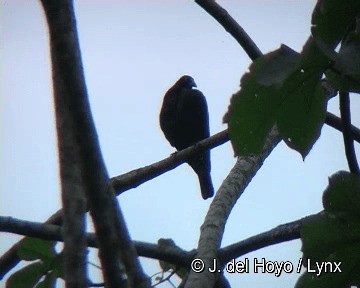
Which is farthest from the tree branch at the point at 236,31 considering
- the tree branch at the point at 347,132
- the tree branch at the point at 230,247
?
the tree branch at the point at 230,247

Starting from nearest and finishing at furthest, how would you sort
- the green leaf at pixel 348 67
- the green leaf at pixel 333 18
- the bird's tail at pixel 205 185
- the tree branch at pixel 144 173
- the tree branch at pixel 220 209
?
the green leaf at pixel 348 67, the green leaf at pixel 333 18, the tree branch at pixel 220 209, the tree branch at pixel 144 173, the bird's tail at pixel 205 185

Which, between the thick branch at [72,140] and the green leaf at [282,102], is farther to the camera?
the green leaf at [282,102]

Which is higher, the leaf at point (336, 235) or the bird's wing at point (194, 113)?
the bird's wing at point (194, 113)

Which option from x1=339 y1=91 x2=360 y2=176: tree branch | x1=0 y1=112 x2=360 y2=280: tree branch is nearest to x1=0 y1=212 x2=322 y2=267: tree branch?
x1=339 y1=91 x2=360 y2=176: tree branch

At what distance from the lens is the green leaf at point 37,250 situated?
8.07ft

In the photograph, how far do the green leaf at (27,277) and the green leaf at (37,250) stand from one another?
3 centimetres

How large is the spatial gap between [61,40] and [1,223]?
44.8 inches

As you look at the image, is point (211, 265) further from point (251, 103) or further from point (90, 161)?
point (90, 161)

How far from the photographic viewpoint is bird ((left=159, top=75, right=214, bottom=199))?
23.0ft

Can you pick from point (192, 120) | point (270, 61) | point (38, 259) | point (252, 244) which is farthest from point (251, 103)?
point (192, 120)

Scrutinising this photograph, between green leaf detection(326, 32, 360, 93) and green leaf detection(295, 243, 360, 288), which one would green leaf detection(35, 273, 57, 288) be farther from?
green leaf detection(326, 32, 360, 93)

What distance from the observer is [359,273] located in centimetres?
203

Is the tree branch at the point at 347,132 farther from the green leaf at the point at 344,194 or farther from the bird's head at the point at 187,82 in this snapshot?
the bird's head at the point at 187,82

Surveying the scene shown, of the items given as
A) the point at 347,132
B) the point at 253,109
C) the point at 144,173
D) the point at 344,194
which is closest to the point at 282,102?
the point at 253,109
